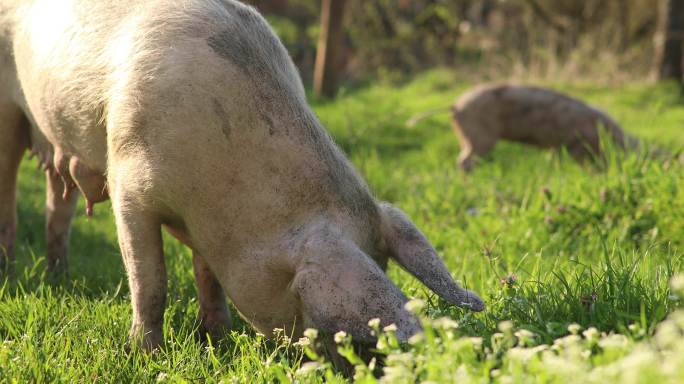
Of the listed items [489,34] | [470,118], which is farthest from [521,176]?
[489,34]

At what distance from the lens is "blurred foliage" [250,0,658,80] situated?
1562 cm

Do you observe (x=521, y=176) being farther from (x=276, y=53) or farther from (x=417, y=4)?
(x=417, y=4)

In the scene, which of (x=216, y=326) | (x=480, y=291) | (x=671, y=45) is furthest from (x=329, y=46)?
(x=216, y=326)

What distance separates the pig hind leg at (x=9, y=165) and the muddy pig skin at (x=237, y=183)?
1000 mm

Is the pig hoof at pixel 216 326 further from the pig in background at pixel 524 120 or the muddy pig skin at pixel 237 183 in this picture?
the pig in background at pixel 524 120

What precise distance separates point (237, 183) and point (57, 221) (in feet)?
7.18

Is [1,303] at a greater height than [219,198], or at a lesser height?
lesser

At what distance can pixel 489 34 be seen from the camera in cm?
1931

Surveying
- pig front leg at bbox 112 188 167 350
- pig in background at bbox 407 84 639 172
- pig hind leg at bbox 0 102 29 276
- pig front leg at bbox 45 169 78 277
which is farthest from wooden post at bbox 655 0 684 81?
pig front leg at bbox 112 188 167 350

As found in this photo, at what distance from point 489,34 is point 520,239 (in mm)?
15600

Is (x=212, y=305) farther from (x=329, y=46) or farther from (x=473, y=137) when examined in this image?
(x=329, y=46)

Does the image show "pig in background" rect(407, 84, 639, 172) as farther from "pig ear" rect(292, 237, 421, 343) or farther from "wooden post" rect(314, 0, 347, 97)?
"pig ear" rect(292, 237, 421, 343)

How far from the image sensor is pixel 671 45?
12281 millimetres

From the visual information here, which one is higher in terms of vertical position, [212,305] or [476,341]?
[476,341]
